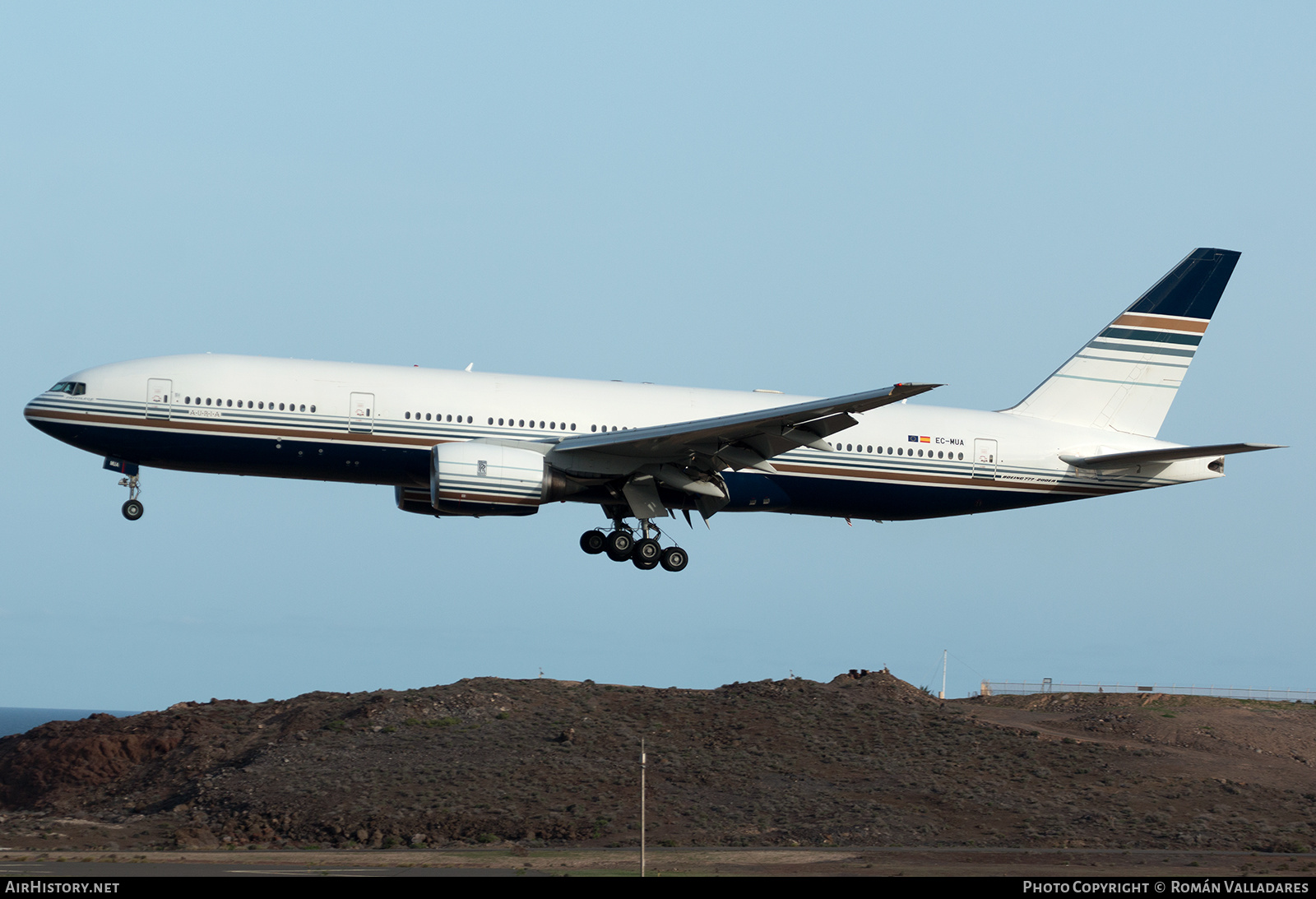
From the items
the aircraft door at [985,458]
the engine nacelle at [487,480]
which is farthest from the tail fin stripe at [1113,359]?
the engine nacelle at [487,480]

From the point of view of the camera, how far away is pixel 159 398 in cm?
3359

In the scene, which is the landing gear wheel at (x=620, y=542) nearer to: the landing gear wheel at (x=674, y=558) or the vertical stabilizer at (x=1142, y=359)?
the landing gear wheel at (x=674, y=558)

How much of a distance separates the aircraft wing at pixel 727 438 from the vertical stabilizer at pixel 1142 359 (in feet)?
33.1

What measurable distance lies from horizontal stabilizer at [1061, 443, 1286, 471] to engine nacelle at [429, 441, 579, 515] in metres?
15.9

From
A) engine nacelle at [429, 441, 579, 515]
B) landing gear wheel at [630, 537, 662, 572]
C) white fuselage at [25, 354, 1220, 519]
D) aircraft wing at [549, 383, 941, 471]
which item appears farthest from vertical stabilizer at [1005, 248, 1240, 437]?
engine nacelle at [429, 441, 579, 515]

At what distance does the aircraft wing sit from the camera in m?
32.3

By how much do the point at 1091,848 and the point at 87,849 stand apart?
28342 millimetres

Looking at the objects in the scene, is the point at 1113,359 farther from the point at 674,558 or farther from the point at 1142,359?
the point at 674,558

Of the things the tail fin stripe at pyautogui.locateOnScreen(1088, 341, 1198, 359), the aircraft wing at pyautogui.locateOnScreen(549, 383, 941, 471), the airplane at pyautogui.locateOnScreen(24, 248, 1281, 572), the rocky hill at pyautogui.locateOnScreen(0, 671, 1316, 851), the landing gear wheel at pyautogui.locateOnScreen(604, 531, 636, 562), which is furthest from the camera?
the tail fin stripe at pyautogui.locateOnScreen(1088, 341, 1198, 359)

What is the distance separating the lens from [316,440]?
33719mm

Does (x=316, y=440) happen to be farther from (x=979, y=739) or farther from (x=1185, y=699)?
(x=1185, y=699)

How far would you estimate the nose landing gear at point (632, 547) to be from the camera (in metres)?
37.5

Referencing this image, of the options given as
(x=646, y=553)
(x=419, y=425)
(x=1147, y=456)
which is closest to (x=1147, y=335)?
(x=1147, y=456)

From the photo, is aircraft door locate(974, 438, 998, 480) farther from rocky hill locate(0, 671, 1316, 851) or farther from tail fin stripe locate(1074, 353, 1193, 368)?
rocky hill locate(0, 671, 1316, 851)
